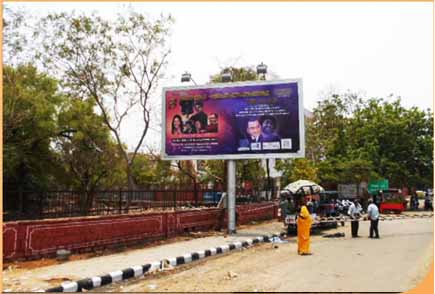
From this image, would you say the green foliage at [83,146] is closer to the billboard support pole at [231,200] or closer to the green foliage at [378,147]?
the billboard support pole at [231,200]

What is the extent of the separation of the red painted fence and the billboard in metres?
2.63

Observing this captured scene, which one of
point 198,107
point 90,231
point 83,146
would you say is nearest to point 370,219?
point 198,107

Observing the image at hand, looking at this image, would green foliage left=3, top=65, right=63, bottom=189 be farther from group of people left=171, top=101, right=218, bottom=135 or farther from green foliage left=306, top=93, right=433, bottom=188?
green foliage left=306, top=93, right=433, bottom=188

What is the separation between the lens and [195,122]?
18500 mm

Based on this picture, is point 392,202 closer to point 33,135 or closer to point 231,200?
point 231,200

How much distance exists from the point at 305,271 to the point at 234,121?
29.6 ft

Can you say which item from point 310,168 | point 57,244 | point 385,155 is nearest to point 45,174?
point 57,244

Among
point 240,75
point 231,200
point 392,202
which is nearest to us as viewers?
point 231,200

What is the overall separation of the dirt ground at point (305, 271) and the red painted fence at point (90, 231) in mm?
2743

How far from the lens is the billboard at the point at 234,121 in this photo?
17344mm

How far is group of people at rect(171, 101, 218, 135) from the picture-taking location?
18.3 meters

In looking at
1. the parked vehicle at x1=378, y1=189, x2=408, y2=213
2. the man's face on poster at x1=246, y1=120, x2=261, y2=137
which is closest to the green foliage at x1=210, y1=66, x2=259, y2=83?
the man's face on poster at x1=246, y1=120, x2=261, y2=137

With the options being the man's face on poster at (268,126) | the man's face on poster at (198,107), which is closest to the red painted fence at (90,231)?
the man's face on poster at (198,107)

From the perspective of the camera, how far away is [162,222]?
15.6m
